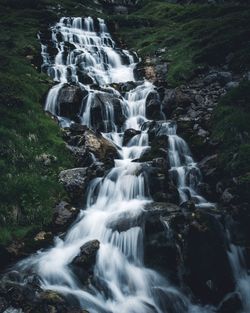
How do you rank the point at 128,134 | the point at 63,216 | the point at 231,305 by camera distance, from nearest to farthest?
1. the point at 231,305
2. the point at 63,216
3. the point at 128,134

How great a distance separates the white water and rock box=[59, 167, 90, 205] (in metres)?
0.45

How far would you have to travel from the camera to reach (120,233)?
52.0ft

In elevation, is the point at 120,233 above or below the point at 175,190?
below

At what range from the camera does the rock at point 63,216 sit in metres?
17.1

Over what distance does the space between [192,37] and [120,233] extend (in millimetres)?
33713

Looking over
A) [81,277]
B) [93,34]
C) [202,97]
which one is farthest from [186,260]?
[93,34]

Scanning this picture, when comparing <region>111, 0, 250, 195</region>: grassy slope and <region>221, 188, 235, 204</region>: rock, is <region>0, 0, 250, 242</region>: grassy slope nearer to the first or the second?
<region>111, 0, 250, 195</region>: grassy slope

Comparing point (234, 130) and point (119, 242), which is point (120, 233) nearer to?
point (119, 242)

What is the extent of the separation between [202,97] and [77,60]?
52.6 feet

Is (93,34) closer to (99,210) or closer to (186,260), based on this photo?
(99,210)

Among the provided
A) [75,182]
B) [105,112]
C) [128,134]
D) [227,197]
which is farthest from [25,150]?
[227,197]

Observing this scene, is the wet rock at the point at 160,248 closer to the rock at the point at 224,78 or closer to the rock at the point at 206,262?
the rock at the point at 206,262

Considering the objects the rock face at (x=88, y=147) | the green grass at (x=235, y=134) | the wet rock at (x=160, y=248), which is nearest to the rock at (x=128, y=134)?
the rock face at (x=88, y=147)

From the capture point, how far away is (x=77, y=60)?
1529 inches
